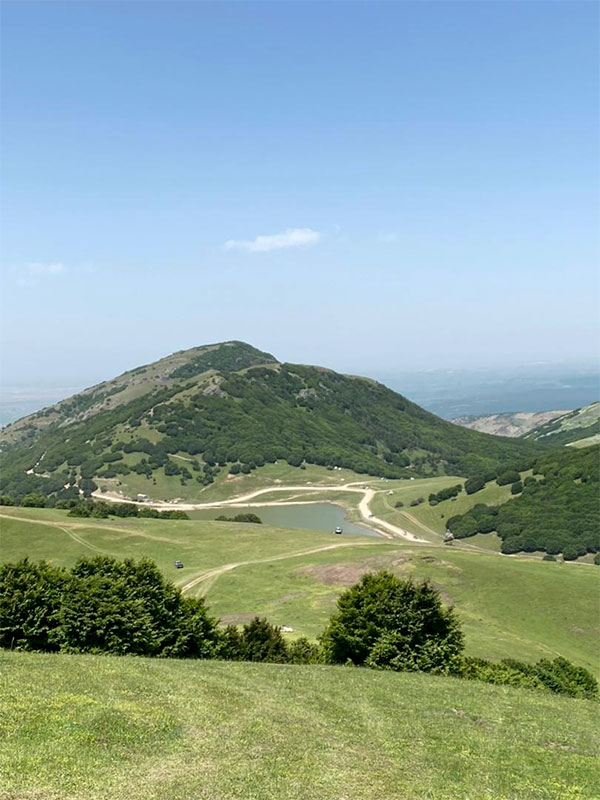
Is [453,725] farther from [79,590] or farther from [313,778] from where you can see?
[79,590]

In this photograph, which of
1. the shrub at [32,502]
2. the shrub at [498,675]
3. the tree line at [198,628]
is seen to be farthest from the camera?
the shrub at [32,502]

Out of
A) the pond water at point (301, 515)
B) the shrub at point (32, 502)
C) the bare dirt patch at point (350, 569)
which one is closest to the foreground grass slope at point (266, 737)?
the bare dirt patch at point (350, 569)

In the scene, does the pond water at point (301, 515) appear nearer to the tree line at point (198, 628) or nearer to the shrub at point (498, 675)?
the shrub at point (498, 675)

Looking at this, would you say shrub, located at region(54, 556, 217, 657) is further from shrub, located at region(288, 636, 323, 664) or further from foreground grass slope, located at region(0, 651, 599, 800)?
shrub, located at region(288, 636, 323, 664)

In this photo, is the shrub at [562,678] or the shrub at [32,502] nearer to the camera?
the shrub at [562,678]

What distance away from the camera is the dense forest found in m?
136

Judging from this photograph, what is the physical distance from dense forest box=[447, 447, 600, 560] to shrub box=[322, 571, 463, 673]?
108239 millimetres

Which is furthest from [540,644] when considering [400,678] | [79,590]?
[79,590]

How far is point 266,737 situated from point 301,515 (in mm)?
160540

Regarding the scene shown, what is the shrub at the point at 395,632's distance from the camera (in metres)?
37.1

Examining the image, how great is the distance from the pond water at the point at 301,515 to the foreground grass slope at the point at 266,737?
127m

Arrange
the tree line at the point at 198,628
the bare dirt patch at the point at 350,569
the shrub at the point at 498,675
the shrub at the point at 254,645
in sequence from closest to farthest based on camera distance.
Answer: the tree line at the point at 198,628
the shrub at the point at 498,675
the shrub at the point at 254,645
the bare dirt patch at the point at 350,569

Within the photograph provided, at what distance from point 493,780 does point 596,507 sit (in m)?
144

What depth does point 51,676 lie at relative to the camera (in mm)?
23906
